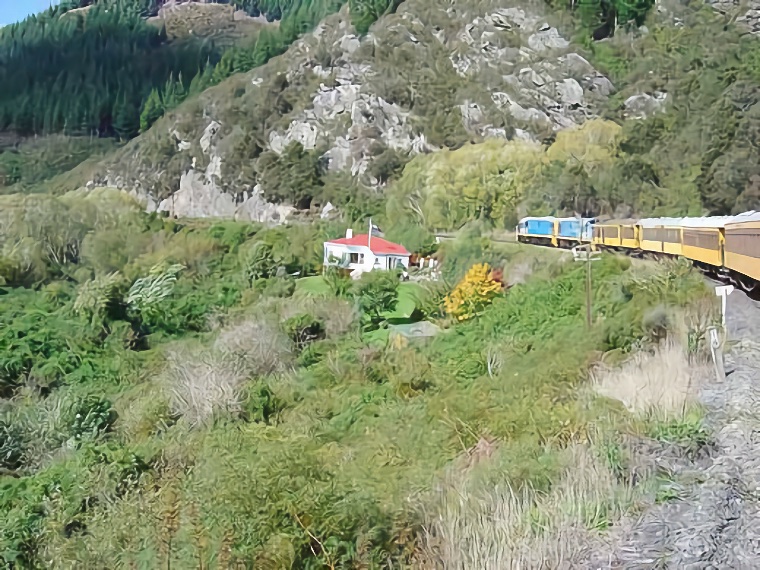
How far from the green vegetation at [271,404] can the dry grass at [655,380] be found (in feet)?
1.50

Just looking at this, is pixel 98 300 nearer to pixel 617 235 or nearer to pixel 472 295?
→ pixel 472 295

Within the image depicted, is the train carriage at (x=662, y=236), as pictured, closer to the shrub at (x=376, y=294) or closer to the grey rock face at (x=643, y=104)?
the shrub at (x=376, y=294)

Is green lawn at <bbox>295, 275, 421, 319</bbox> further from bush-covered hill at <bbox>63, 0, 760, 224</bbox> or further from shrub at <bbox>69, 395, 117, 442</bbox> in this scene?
bush-covered hill at <bbox>63, 0, 760, 224</bbox>

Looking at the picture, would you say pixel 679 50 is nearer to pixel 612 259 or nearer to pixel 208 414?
pixel 612 259

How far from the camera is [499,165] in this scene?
35.6 meters

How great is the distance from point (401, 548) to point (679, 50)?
46.6 meters

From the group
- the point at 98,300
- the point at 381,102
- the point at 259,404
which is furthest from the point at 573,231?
the point at 381,102

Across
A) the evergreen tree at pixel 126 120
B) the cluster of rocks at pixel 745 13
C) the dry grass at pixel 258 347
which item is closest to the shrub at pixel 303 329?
the dry grass at pixel 258 347

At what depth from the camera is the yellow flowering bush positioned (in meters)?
17.8

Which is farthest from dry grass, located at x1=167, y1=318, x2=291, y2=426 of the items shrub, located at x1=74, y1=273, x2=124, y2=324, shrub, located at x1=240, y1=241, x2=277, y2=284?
shrub, located at x1=240, y1=241, x2=277, y2=284

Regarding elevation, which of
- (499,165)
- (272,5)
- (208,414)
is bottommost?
(208,414)

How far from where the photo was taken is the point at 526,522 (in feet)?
16.4

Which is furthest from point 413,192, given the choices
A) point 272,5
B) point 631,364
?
point 272,5

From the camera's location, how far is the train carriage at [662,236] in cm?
1482
